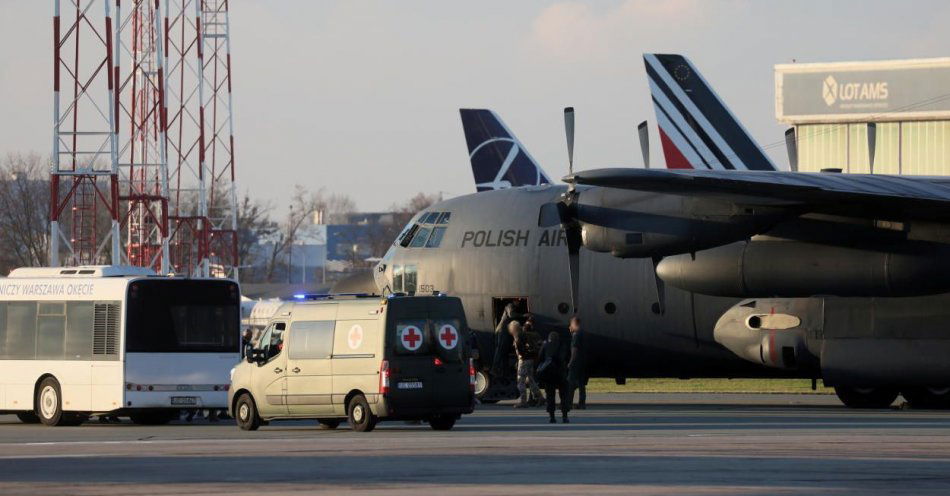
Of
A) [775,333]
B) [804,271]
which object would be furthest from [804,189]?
[775,333]

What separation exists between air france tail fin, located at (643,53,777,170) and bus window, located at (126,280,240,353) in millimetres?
22754

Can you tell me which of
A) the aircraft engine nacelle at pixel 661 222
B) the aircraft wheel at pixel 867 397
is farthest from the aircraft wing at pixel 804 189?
the aircraft wheel at pixel 867 397

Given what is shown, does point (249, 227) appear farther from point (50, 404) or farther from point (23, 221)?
point (50, 404)

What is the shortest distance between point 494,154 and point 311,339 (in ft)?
100

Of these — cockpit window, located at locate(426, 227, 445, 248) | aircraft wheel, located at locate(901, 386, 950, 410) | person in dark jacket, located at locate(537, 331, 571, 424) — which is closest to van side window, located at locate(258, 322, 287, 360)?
person in dark jacket, located at locate(537, 331, 571, 424)

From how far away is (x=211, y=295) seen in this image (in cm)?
2667

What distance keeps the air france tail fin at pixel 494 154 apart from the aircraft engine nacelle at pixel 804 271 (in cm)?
2681

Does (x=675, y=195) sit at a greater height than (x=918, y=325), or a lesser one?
greater

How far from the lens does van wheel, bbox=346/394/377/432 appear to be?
22906 mm

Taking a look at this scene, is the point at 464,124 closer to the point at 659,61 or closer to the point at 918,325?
the point at 659,61

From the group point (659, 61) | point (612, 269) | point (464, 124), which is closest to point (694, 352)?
point (612, 269)

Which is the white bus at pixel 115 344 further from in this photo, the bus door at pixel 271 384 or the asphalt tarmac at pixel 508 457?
the bus door at pixel 271 384

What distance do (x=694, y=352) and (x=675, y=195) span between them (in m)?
5.40

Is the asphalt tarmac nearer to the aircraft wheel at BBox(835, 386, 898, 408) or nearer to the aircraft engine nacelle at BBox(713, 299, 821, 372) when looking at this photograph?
the aircraft engine nacelle at BBox(713, 299, 821, 372)
